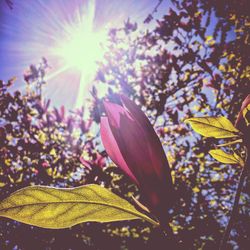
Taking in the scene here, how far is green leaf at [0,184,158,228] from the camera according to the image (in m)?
0.49

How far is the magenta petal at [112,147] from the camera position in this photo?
0.51 meters

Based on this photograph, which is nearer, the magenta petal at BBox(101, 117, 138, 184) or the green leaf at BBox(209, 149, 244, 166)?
the magenta petal at BBox(101, 117, 138, 184)

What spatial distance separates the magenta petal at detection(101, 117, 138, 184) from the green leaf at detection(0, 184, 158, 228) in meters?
0.07

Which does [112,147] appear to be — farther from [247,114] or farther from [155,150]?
[247,114]

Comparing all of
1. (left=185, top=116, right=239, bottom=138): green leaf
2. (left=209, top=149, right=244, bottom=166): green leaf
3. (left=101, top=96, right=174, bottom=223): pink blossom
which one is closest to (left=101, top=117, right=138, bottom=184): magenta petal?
(left=101, top=96, right=174, bottom=223): pink blossom

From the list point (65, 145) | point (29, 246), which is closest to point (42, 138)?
point (65, 145)

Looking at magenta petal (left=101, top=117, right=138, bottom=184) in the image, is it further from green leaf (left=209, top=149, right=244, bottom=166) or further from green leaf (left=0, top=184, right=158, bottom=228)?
green leaf (left=209, top=149, right=244, bottom=166)

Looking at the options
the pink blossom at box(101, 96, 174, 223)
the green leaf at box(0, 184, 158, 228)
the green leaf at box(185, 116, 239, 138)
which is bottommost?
the green leaf at box(0, 184, 158, 228)

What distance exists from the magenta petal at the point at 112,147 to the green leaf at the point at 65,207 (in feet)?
0.21

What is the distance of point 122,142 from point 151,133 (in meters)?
0.06

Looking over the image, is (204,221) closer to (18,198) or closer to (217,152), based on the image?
(217,152)

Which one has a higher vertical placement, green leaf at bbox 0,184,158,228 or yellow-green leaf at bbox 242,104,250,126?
yellow-green leaf at bbox 242,104,250,126

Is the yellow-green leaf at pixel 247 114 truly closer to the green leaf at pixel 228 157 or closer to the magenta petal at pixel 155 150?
the green leaf at pixel 228 157

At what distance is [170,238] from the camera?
47 centimetres
